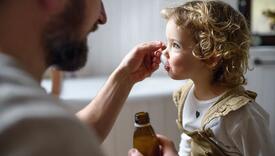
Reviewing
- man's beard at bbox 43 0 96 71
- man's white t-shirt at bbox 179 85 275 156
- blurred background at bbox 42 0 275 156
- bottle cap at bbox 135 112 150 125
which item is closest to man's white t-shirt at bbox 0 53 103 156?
man's beard at bbox 43 0 96 71

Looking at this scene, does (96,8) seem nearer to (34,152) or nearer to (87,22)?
(87,22)

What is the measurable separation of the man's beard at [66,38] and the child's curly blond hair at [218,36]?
1.61 ft

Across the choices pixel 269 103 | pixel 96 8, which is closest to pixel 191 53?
pixel 96 8

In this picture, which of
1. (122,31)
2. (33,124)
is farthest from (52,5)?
(122,31)

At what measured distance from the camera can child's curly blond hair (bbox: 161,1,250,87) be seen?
103 cm

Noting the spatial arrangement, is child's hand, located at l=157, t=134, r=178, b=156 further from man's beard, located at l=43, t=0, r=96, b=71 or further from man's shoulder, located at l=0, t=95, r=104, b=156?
man's shoulder, located at l=0, t=95, r=104, b=156

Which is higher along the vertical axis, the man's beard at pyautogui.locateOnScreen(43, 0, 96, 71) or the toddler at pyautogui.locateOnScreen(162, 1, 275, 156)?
the man's beard at pyautogui.locateOnScreen(43, 0, 96, 71)

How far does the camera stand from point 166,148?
0.97 metres

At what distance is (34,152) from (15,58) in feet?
0.44

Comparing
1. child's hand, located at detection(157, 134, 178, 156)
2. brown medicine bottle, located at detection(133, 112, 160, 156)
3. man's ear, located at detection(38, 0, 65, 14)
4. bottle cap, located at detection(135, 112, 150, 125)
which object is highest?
man's ear, located at detection(38, 0, 65, 14)

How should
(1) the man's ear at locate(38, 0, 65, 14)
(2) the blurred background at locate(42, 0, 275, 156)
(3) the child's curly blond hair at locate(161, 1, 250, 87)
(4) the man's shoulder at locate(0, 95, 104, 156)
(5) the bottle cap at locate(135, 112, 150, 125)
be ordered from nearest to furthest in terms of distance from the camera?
(4) the man's shoulder at locate(0, 95, 104, 156)
(1) the man's ear at locate(38, 0, 65, 14)
(5) the bottle cap at locate(135, 112, 150, 125)
(3) the child's curly blond hair at locate(161, 1, 250, 87)
(2) the blurred background at locate(42, 0, 275, 156)

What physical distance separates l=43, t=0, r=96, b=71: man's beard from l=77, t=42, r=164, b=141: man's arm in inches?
15.1

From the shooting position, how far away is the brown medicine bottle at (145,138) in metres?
0.94

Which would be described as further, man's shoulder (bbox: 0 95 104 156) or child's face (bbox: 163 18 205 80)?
child's face (bbox: 163 18 205 80)
